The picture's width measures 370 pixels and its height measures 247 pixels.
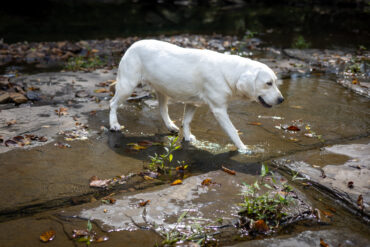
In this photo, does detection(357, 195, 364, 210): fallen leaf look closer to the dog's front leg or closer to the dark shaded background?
the dog's front leg

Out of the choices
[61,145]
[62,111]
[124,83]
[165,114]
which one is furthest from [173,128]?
[62,111]

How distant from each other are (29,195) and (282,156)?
2785 mm

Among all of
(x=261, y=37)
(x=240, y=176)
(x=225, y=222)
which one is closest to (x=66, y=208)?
(x=225, y=222)

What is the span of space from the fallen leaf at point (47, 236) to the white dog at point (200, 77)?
239 cm

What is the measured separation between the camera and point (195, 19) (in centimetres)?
1981

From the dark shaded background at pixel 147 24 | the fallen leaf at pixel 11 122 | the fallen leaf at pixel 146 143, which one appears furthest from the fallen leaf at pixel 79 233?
the dark shaded background at pixel 147 24

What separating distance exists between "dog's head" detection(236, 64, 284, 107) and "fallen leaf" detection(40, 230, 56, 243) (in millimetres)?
2600

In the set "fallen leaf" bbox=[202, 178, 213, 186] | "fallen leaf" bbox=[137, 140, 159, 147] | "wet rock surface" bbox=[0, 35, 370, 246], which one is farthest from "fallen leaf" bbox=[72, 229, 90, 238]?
"fallen leaf" bbox=[137, 140, 159, 147]

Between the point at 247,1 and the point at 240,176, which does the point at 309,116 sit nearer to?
the point at 240,176

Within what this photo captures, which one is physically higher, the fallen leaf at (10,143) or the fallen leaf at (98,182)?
the fallen leaf at (98,182)

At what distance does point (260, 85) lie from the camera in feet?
14.2

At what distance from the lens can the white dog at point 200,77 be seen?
4.38 metres

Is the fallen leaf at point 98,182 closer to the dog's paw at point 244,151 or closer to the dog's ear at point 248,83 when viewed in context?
the dog's paw at point 244,151

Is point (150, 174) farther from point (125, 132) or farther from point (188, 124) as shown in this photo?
A: point (125, 132)
